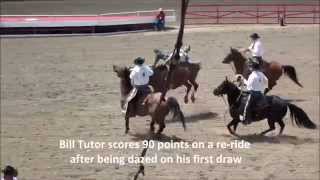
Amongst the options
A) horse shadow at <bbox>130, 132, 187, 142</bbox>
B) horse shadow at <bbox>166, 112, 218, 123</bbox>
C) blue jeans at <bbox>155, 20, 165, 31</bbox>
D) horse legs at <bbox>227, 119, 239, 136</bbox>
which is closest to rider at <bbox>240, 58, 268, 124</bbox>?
horse legs at <bbox>227, 119, 239, 136</bbox>

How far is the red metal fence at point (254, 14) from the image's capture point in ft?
84.6

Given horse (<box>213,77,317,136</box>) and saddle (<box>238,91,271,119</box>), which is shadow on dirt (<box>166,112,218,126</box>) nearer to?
horse (<box>213,77,317,136</box>)

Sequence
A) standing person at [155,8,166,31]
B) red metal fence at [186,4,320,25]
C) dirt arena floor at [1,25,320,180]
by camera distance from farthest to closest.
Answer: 1. red metal fence at [186,4,320,25]
2. standing person at [155,8,166,31]
3. dirt arena floor at [1,25,320,180]

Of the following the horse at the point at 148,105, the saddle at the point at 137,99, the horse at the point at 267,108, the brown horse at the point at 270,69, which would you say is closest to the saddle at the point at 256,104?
the horse at the point at 267,108

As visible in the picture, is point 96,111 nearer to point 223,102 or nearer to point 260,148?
point 223,102

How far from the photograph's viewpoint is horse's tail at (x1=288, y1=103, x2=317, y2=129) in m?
10.3

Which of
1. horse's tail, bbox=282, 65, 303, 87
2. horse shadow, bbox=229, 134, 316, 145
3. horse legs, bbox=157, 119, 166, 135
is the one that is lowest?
horse shadow, bbox=229, 134, 316, 145

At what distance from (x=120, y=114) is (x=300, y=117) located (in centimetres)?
376

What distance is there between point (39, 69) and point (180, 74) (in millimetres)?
6357

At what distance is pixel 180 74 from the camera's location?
1268 cm

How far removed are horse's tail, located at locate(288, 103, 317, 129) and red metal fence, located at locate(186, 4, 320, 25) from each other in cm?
1521

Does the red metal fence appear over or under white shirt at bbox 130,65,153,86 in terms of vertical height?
over

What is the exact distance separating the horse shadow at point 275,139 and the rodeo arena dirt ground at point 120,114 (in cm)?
2

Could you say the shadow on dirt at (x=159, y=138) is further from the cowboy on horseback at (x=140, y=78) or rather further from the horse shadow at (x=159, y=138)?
the cowboy on horseback at (x=140, y=78)
